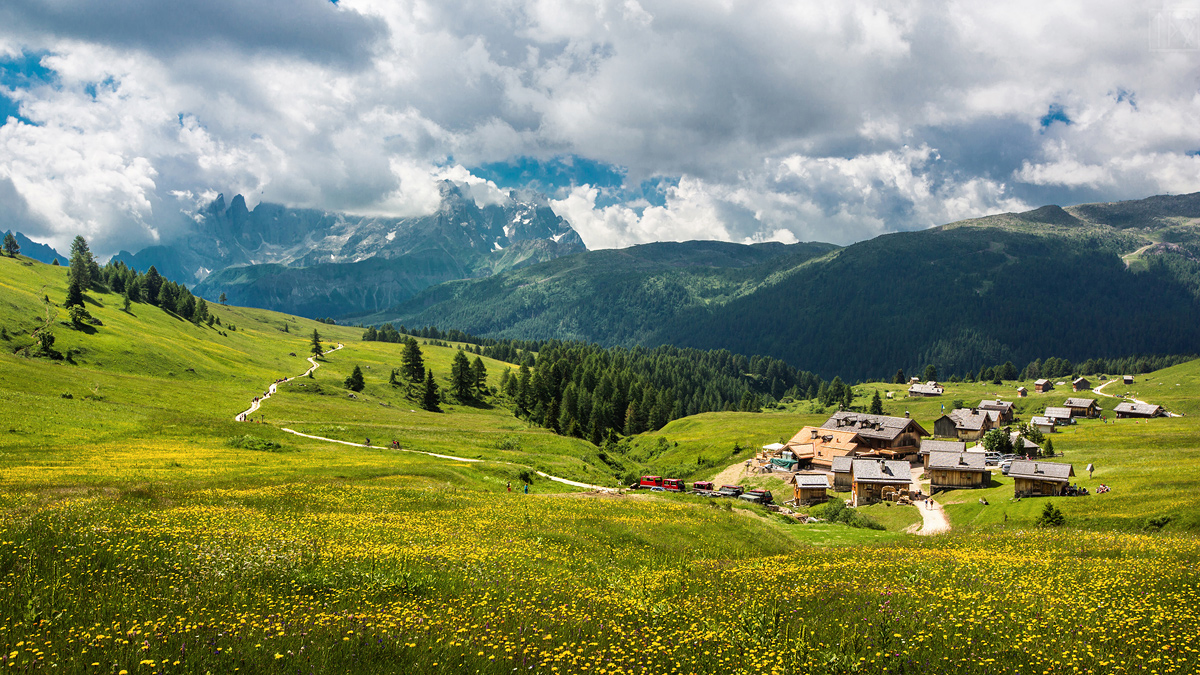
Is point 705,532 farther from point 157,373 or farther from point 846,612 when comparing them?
point 157,373

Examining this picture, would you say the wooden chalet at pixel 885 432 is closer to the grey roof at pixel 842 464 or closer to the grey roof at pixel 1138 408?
the grey roof at pixel 842 464

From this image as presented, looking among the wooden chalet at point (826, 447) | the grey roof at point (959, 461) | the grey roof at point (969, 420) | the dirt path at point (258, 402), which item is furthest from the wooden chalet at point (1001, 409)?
the dirt path at point (258, 402)

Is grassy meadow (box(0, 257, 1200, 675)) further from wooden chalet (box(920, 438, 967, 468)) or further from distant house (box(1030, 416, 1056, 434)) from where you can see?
distant house (box(1030, 416, 1056, 434))

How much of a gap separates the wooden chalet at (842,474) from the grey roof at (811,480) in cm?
472

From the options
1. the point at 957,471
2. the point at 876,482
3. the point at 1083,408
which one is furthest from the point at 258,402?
the point at 1083,408

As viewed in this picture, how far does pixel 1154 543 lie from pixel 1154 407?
18245 cm

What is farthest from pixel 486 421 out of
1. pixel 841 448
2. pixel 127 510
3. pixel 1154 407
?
pixel 1154 407

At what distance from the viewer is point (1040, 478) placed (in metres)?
67.7

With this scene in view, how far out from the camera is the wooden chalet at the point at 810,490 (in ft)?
269

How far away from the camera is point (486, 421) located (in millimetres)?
137625

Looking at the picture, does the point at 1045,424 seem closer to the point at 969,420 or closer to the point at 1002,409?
the point at 969,420

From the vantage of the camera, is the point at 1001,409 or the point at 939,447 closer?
the point at 939,447

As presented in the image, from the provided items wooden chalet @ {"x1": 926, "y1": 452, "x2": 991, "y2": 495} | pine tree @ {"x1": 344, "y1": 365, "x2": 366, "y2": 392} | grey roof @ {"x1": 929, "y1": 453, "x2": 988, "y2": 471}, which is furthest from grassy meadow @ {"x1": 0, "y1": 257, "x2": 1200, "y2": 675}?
pine tree @ {"x1": 344, "y1": 365, "x2": 366, "y2": 392}

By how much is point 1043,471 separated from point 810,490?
89.5ft
